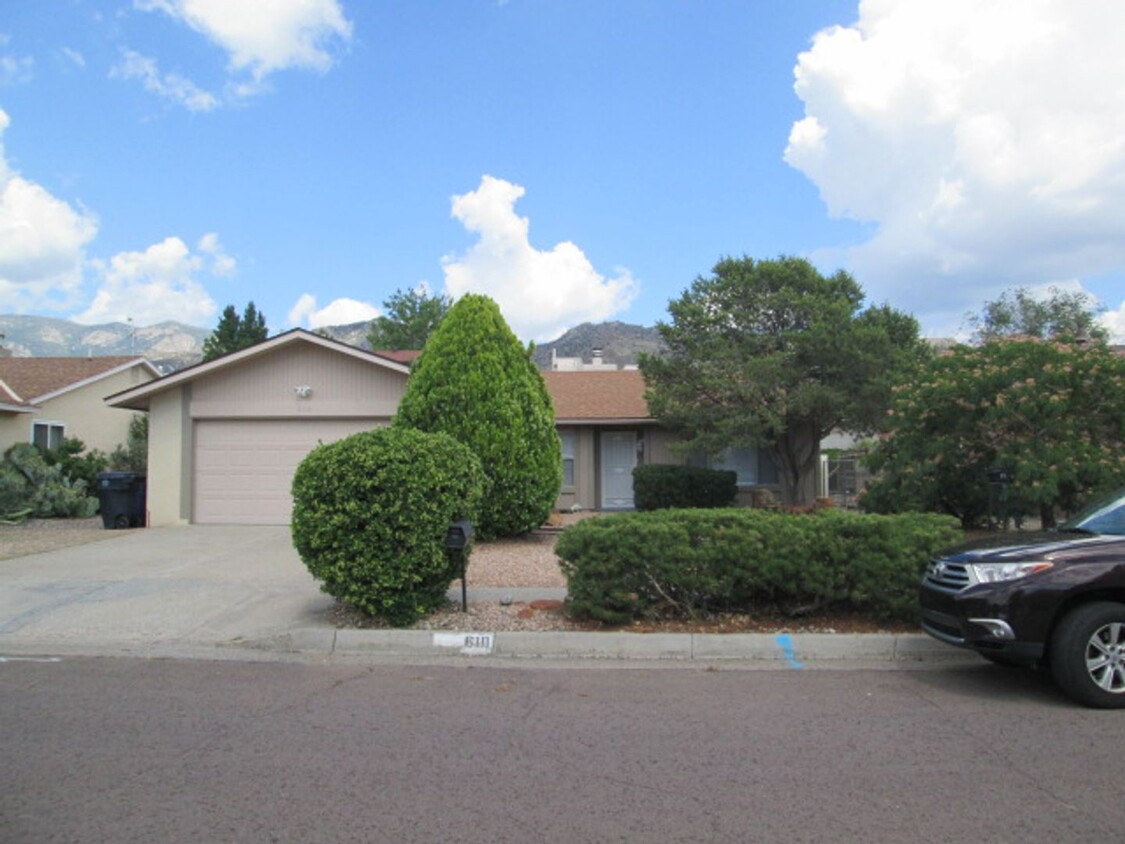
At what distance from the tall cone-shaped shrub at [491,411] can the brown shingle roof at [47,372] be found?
51.7 ft

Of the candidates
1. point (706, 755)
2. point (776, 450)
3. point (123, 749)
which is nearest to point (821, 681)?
point (706, 755)

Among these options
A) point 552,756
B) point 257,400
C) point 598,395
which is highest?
point 598,395

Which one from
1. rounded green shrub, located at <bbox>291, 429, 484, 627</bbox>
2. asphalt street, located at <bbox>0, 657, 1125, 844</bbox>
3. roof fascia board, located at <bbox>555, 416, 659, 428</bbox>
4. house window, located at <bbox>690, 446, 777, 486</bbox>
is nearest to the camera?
asphalt street, located at <bbox>0, 657, 1125, 844</bbox>

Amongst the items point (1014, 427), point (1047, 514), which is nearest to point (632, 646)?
point (1014, 427)

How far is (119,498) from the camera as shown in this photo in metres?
16.6

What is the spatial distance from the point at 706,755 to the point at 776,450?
46.5 ft

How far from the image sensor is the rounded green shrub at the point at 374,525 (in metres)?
7.63

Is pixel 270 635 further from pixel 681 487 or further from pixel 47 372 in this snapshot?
pixel 47 372

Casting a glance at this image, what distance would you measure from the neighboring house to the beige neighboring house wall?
23.1 ft

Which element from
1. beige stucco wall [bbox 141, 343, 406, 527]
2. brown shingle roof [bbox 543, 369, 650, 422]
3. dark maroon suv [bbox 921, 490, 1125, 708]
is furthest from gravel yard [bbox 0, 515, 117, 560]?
dark maroon suv [bbox 921, 490, 1125, 708]

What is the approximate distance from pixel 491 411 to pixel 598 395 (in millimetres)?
9605

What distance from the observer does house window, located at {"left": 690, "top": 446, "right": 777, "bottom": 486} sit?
2016cm

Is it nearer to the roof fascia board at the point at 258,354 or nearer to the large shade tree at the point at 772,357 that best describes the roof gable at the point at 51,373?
the roof fascia board at the point at 258,354

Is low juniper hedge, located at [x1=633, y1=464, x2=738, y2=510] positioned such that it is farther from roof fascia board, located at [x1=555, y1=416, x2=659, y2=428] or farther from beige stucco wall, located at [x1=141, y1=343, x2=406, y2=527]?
beige stucco wall, located at [x1=141, y1=343, x2=406, y2=527]
